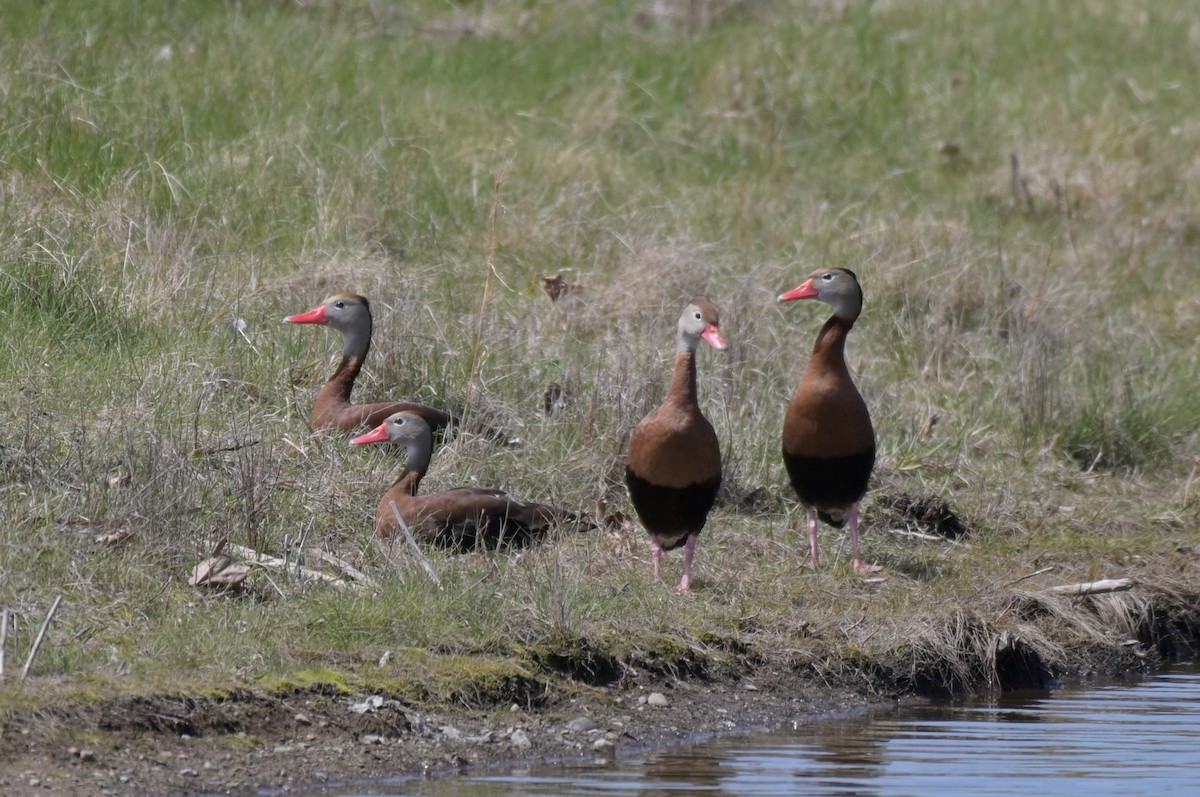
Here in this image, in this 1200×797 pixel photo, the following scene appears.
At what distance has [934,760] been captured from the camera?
17.6 feet

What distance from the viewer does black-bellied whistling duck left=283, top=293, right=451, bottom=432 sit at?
25.9 ft

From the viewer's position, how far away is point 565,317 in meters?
9.37

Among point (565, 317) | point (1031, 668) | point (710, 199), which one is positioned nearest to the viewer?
point (1031, 668)

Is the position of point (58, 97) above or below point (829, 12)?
below

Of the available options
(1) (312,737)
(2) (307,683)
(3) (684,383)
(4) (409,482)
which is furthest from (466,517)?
(1) (312,737)

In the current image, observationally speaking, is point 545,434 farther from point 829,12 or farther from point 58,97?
point 829,12

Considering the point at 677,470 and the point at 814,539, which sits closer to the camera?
the point at 677,470

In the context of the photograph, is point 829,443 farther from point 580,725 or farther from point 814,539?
point 580,725

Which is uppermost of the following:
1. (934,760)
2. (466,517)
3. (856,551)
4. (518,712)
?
(466,517)

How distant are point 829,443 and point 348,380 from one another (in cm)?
225

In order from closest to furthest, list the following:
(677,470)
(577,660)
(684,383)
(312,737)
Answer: (312,737) < (577,660) < (677,470) < (684,383)

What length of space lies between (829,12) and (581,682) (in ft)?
35.0

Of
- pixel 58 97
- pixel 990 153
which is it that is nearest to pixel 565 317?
pixel 58 97

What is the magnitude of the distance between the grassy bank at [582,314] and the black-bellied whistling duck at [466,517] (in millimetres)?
184
